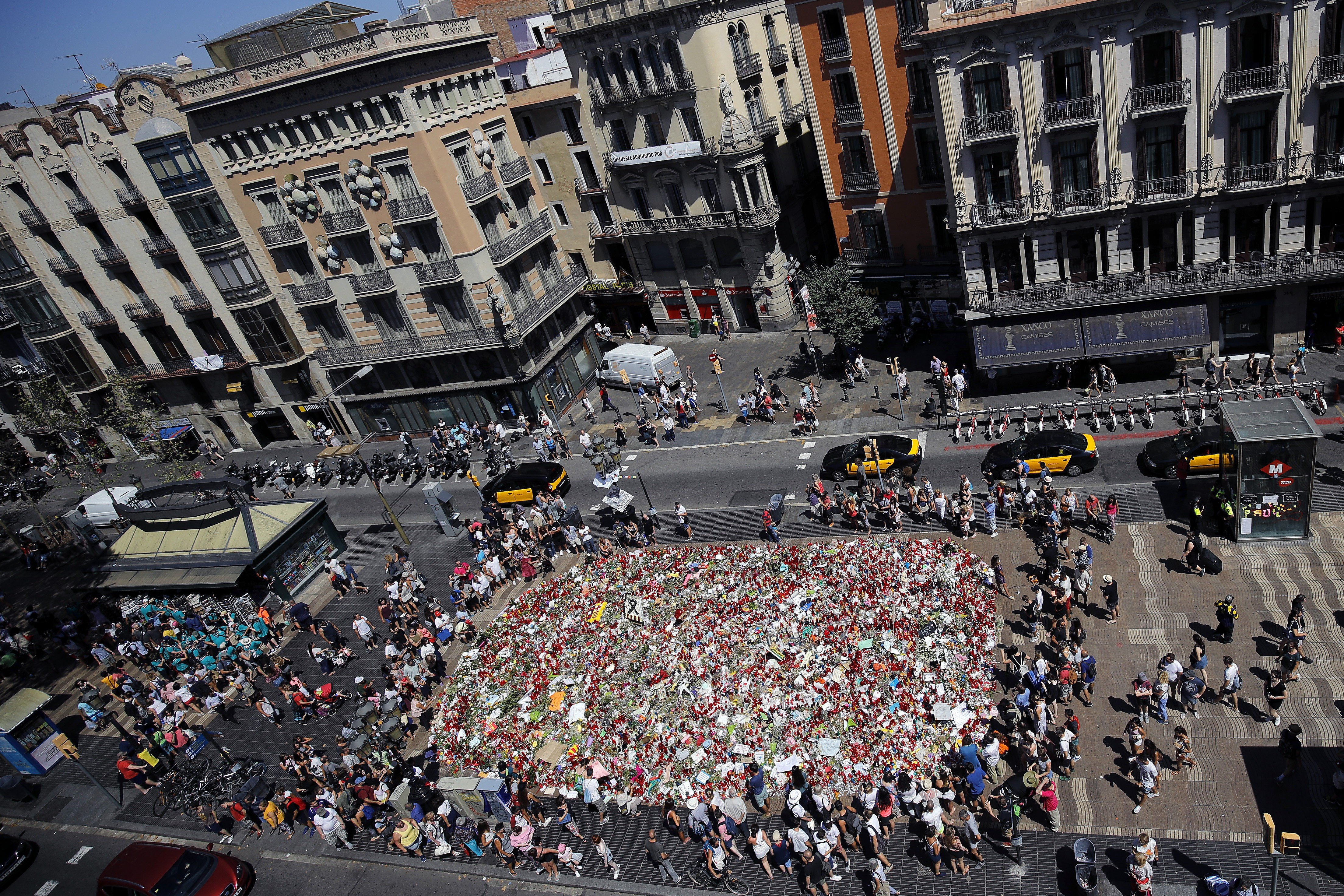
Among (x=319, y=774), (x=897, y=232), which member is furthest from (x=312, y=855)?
(x=897, y=232)

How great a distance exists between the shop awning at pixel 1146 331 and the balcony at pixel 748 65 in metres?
24.1

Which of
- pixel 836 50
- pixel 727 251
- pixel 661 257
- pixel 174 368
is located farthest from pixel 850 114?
pixel 174 368

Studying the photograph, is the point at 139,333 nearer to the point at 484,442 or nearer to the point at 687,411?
the point at 484,442

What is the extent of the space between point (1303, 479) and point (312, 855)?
33.6m

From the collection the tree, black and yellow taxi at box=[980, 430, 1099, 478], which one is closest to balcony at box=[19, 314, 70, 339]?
the tree

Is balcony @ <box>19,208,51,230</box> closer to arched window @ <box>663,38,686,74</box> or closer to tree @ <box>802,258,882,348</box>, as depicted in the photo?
arched window @ <box>663,38,686,74</box>

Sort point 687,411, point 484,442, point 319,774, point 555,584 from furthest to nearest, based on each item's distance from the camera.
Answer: point 484,442 < point 687,411 < point 555,584 < point 319,774

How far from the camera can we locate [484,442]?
1970 inches

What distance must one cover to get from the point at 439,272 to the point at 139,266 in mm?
22988

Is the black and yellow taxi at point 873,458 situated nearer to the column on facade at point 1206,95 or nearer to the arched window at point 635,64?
the column on facade at point 1206,95

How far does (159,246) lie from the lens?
5253cm

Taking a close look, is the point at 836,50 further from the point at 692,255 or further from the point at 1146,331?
the point at 1146,331

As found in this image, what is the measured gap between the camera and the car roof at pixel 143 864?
2345 centimetres

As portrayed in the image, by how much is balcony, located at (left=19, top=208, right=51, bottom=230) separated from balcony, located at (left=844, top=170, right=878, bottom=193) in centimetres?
5205
